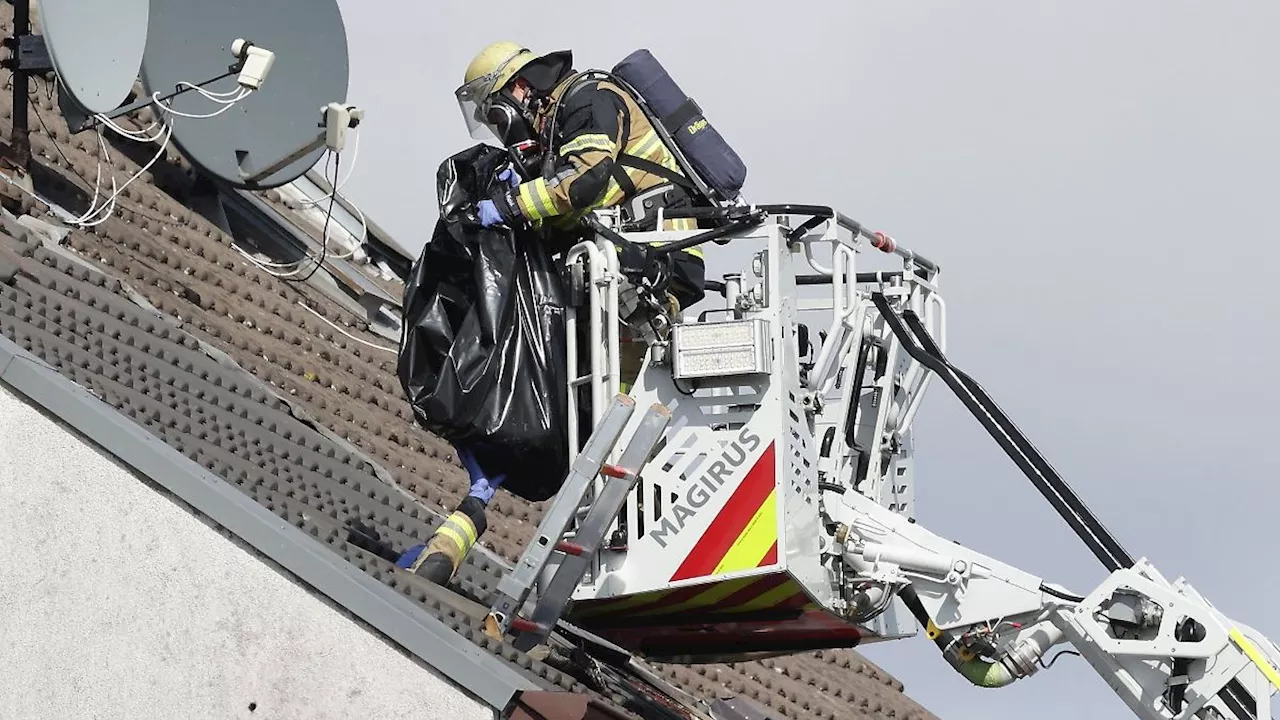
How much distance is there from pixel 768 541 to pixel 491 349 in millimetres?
1431

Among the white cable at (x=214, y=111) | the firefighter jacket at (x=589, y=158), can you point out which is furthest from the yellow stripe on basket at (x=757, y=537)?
the white cable at (x=214, y=111)

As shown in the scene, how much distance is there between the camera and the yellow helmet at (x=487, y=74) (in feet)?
33.7

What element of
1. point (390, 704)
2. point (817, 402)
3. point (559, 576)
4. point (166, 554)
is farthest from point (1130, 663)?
point (166, 554)

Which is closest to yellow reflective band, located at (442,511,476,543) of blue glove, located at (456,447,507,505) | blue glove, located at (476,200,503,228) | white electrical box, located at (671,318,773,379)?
blue glove, located at (456,447,507,505)

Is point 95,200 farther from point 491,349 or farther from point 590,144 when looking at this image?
point 590,144

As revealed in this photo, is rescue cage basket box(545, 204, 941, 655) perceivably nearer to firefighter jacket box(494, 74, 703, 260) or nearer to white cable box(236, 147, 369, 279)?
firefighter jacket box(494, 74, 703, 260)

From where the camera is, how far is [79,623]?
7.76m

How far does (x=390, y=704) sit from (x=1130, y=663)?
10.0 ft

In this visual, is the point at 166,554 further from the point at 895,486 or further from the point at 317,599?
the point at 895,486

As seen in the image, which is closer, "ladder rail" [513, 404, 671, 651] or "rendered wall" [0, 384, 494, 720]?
"rendered wall" [0, 384, 494, 720]

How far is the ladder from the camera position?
8.86 metres

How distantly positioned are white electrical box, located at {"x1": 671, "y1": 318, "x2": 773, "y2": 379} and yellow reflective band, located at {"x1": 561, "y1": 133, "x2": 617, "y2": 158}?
92 cm

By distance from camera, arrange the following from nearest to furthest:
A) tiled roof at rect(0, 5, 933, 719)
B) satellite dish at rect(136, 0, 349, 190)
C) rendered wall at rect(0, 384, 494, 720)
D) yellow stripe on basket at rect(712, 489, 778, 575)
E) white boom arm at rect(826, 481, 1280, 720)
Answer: rendered wall at rect(0, 384, 494, 720), tiled roof at rect(0, 5, 933, 719), white boom arm at rect(826, 481, 1280, 720), yellow stripe on basket at rect(712, 489, 778, 575), satellite dish at rect(136, 0, 349, 190)

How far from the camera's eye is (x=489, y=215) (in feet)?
32.2
